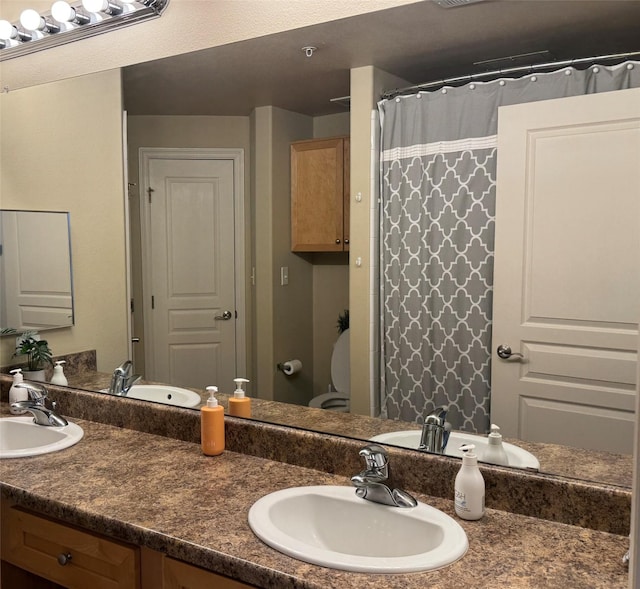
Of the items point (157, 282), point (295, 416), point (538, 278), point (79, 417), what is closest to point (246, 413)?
point (295, 416)

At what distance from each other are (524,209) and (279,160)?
71cm

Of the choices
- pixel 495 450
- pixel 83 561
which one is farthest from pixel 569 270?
pixel 83 561

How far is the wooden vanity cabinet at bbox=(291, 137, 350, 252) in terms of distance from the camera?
60.5 inches

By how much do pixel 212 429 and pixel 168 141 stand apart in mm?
925

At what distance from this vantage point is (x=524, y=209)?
4.23 ft

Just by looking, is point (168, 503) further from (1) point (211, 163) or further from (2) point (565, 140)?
(2) point (565, 140)

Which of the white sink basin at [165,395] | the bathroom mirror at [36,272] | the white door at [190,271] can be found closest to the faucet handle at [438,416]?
the white door at [190,271]

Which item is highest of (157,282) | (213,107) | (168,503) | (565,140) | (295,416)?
(213,107)

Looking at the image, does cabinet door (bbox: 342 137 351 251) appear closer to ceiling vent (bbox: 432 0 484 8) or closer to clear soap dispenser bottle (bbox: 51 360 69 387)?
ceiling vent (bbox: 432 0 484 8)

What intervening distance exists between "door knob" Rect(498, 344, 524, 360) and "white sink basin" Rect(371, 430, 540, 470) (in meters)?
0.19

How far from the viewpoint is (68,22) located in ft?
7.09

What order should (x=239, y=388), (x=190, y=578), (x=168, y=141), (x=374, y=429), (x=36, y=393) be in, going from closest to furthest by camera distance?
(x=190, y=578)
(x=374, y=429)
(x=239, y=388)
(x=168, y=141)
(x=36, y=393)

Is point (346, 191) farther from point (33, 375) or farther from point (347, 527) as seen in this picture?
point (33, 375)

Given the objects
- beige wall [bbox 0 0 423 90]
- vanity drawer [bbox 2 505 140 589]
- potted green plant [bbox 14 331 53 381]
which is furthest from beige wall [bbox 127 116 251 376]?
vanity drawer [bbox 2 505 140 589]
